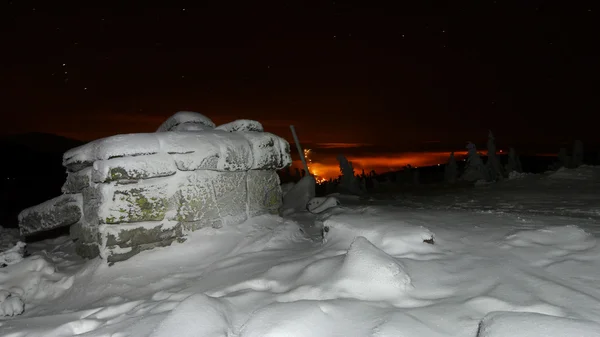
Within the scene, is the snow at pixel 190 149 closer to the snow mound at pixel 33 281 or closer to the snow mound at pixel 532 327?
the snow mound at pixel 33 281

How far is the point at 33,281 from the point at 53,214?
0.91 metres

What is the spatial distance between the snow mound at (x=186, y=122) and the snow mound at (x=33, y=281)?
7.29ft

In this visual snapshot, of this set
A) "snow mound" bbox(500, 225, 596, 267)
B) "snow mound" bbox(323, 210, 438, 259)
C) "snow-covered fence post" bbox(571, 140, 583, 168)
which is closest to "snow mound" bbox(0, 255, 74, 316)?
"snow mound" bbox(323, 210, 438, 259)

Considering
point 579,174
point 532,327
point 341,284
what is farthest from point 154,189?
point 579,174

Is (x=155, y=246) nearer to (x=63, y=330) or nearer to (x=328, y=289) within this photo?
(x=63, y=330)

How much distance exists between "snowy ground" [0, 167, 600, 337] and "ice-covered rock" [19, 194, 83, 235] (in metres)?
0.54

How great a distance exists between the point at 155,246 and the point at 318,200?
3.26 m

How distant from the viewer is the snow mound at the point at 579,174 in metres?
8.66

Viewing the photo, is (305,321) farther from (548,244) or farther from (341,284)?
(548,244)

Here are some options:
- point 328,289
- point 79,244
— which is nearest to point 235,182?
point 79,244

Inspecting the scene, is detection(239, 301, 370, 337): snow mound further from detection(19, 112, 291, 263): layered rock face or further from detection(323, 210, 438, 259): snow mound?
detection(19, 112, 291, 263): layered rock face

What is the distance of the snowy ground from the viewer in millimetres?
1671

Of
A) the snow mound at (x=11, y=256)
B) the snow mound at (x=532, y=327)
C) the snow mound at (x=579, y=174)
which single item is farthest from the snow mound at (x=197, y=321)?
the snow mound at (x=579, y=174)

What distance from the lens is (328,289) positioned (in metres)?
2.07
